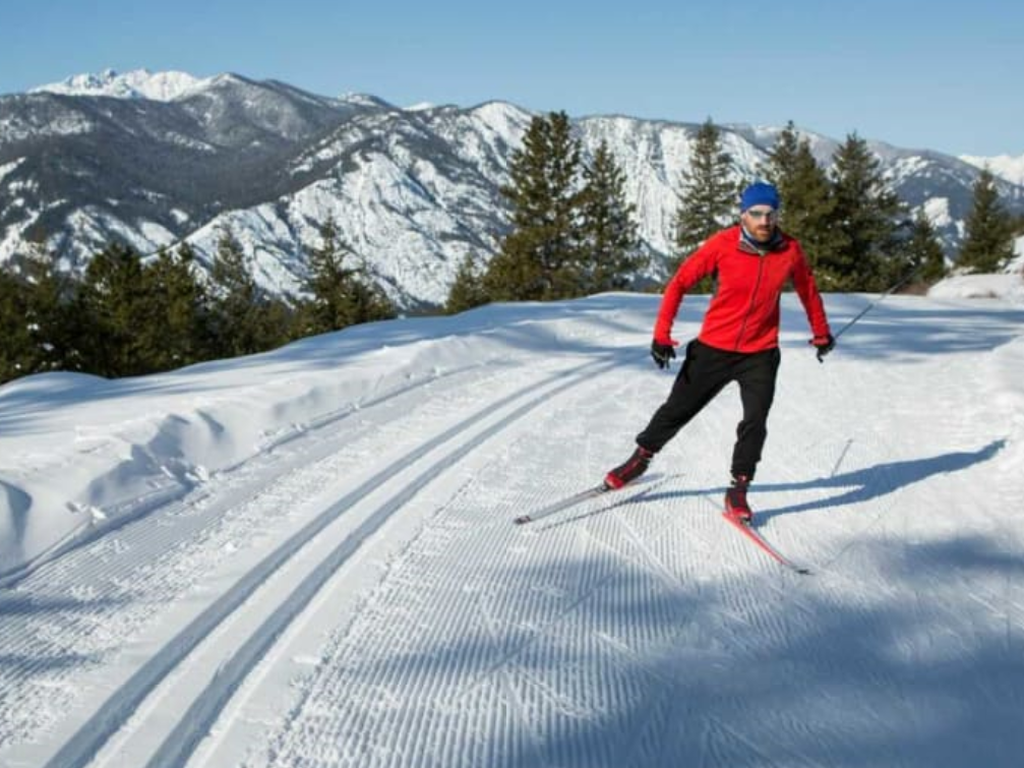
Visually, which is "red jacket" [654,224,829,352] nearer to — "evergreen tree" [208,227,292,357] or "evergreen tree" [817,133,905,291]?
"evergreen tree" [817,133,905,291]

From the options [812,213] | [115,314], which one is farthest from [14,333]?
[812,213]

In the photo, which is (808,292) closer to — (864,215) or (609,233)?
(609,233)

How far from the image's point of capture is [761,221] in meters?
4.33

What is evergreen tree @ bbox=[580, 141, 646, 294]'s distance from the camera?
36000mm

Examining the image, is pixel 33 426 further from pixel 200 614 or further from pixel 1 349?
pixel 1 349

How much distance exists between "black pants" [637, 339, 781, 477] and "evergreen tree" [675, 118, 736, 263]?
4018cm

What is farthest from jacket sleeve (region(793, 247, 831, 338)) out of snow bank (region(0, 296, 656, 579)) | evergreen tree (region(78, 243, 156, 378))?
evergreen tree (region(78, 243, 156, 378))

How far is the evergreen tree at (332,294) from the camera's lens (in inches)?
1468

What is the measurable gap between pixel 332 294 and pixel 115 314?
9.51 metres

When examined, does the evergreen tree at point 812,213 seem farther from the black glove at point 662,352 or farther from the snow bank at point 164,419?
the black glove at point 662,352

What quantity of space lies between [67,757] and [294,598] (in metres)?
1.18

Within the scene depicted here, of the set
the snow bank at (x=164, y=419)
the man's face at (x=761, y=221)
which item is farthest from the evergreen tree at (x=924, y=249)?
the man's face at (x=761, y=221)

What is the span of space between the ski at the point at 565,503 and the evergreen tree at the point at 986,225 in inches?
1698

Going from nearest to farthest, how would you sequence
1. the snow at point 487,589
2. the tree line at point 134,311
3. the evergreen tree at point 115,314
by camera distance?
1. the snow at point 487,589
2. the tree line at point 134,311
3. the evergreen tree at point 115,314
